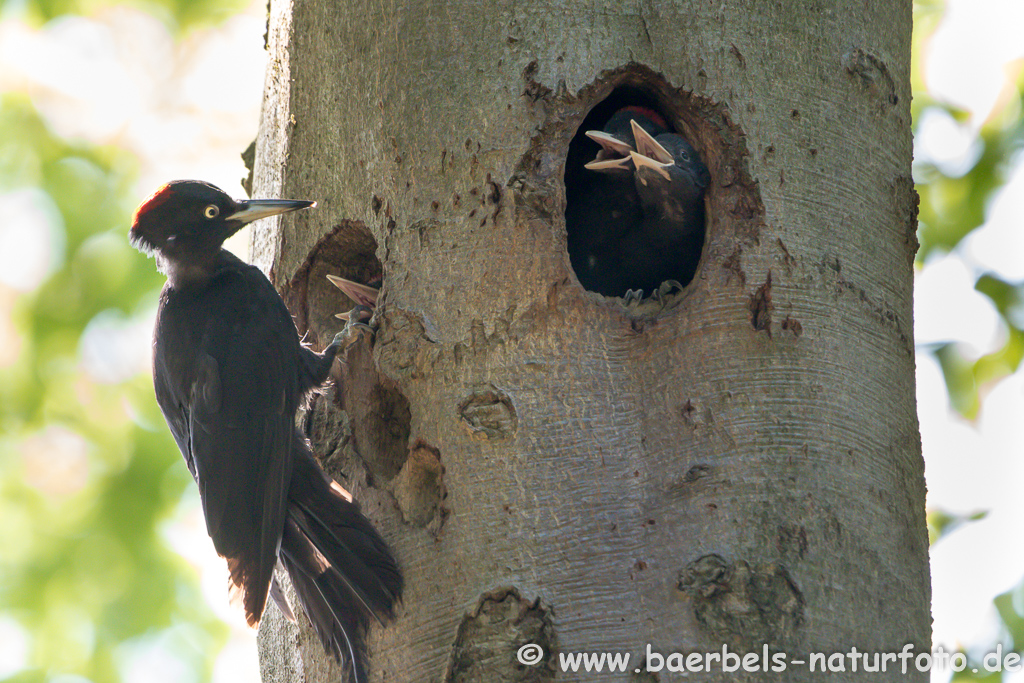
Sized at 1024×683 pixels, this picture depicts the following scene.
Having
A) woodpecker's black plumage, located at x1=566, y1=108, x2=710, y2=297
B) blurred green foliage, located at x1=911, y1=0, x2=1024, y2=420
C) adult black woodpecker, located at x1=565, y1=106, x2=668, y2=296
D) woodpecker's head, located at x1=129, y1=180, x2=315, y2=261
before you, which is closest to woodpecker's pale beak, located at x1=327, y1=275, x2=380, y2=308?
woodpecker's head, located at x1=129, y1=180, x2=315, y2=261

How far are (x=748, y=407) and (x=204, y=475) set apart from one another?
1713mm

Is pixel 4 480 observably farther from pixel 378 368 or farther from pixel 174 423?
pixel 378 368

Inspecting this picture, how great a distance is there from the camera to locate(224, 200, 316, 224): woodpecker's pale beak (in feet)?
9.26

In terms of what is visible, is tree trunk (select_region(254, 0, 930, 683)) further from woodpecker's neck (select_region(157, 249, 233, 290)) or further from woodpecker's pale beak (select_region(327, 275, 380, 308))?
woodpecker's neck (select_region(157, 249, 233, 290))

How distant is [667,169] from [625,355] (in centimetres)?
113

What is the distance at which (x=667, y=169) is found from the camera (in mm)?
3211

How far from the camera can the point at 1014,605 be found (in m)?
3.54

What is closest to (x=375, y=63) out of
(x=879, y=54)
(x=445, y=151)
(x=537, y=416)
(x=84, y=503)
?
(x=445, y=151)

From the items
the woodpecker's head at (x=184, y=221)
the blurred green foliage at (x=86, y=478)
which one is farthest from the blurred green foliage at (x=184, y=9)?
the woodpecker's head at (x=184, y=221)

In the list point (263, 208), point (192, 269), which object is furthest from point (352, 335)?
point (192, 269)

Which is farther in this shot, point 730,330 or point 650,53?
point 650,53

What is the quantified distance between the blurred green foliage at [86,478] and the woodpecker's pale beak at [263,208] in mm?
2845

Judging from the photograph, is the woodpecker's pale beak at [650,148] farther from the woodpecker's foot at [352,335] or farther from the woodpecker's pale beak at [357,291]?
the woodpecker's foot at [352,335]

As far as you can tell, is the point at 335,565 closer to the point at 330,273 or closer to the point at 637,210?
the point at 330,273
